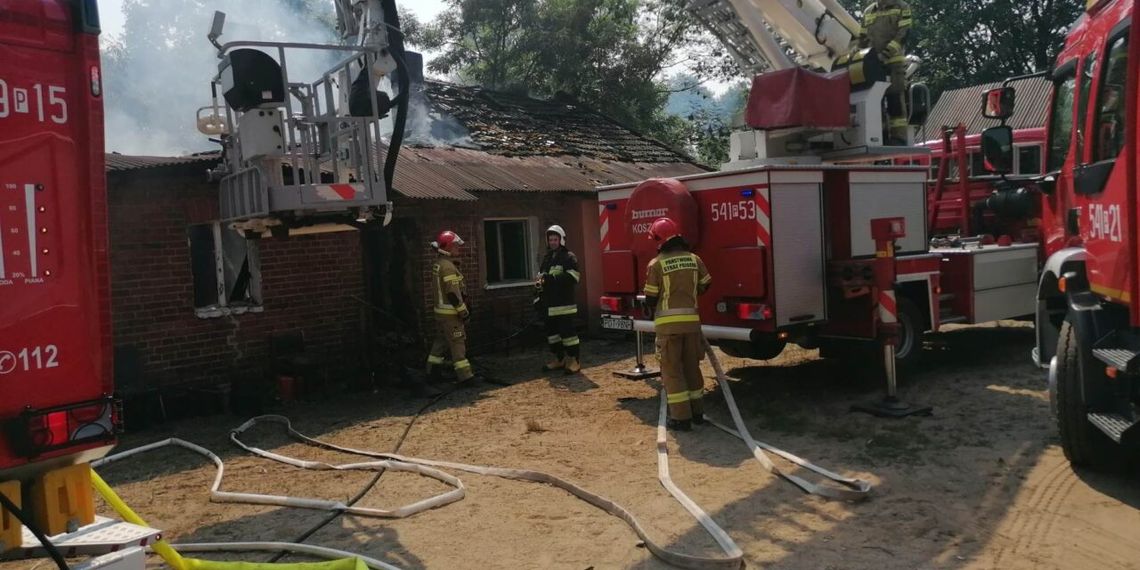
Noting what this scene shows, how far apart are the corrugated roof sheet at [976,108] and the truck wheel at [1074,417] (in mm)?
16848

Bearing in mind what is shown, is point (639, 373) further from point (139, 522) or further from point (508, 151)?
point (139, 522)

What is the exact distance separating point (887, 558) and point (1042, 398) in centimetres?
415

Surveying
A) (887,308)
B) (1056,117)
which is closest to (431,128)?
(887,308)

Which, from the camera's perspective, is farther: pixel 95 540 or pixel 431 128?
pixel 431 128

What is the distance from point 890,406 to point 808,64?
478 cm

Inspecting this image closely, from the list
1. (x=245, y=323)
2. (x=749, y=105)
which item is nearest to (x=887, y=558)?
(x=749, y=105)

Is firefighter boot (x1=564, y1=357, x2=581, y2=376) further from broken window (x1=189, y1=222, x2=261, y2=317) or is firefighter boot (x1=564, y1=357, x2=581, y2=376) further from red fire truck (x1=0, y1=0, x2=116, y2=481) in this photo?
red fire truck (x1=0, y1=0, x2=116, y2=481)

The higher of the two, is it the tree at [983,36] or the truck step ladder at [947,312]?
the tree at [983,36]

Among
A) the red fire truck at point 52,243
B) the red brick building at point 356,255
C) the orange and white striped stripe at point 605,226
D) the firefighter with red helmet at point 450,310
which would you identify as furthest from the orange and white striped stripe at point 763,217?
the red fire truck at point 52,243

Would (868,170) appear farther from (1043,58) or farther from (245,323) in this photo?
(1043,58)

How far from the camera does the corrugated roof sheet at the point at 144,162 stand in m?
7.61

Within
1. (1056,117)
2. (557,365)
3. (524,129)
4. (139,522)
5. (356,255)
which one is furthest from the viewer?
(524,129)

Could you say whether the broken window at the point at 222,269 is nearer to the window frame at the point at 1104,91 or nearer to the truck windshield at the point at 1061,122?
the truck windshield at the point at 1061,122

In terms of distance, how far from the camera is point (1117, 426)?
4250 mm
